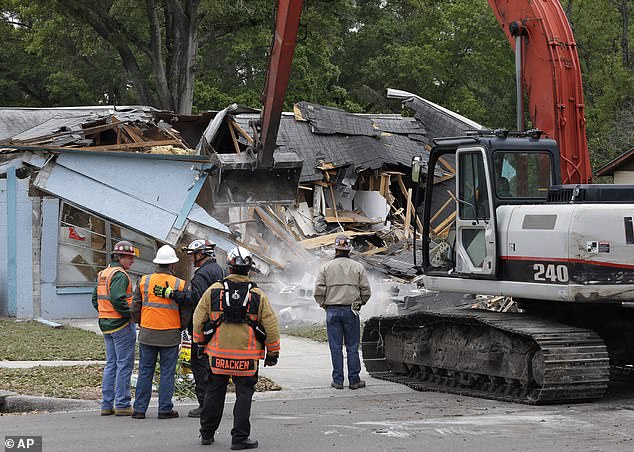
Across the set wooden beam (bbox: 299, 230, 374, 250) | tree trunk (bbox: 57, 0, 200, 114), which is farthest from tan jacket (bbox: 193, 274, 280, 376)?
tree trunk (bbox: 57, 0, 200, 114)

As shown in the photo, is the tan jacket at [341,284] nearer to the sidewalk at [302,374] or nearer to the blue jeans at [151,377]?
the sidewalk at [302,374]

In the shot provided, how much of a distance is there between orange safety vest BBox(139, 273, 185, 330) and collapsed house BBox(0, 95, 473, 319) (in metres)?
9.18

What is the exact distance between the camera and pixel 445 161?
24281 millimetres

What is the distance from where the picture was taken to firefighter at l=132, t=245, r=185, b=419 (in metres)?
10.6

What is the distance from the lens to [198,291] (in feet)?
35.3

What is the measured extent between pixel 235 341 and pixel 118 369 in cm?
235

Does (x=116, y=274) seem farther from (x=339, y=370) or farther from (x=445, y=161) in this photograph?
(x=445, y=161)

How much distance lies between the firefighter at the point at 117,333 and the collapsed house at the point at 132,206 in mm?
8961

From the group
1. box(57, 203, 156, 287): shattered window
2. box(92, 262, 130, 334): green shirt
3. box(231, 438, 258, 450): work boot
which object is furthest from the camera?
box(57, 203, 156, 287): shattered window

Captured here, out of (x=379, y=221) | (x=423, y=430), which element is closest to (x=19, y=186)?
(x=379, y=221)

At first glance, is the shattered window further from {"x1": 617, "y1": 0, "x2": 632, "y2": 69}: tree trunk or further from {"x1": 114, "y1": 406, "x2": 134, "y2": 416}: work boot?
{"x1": 617, "y1": 0, "x2": 632, "y2": 69}: tree trunk

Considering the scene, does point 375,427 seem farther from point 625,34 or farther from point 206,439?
point 625,34

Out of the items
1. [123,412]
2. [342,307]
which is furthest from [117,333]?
[342,307]

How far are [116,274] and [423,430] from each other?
3639mm
